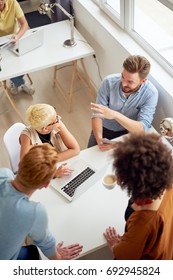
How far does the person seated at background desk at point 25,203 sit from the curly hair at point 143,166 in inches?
15.3

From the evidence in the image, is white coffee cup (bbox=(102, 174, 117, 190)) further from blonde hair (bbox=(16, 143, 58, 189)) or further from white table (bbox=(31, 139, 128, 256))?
blonde hair (bbox=(16, 143, 58, 189))

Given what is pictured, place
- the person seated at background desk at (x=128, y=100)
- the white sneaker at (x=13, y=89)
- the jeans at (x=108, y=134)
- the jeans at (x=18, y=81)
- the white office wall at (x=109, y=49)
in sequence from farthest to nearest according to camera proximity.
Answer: the white sneaker at (x=13, y=89) → the jeans at (x=18, y=81) → the jeans at (x=108, y=134) → the white office wall at (x=109, y=49) → the person seated at background desk at (x=128, y=100)

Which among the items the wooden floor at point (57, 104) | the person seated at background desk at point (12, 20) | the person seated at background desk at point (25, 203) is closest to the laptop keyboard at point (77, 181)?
the person seated at background desk at point (25, 203)

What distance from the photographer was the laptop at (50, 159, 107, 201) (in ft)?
6.92

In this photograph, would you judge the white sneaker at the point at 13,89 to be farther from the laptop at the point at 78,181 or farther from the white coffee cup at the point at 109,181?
the white coffee cup at the point at 109,181

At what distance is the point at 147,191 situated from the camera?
4.80 ft

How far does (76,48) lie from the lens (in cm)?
333

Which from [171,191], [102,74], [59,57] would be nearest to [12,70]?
[59,57]

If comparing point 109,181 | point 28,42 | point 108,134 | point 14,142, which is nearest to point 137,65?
point 108,134

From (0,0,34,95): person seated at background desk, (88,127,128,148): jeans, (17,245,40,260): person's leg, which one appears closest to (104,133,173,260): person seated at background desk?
(17,245,40,260): person's leg

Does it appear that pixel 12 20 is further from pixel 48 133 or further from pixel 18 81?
pixel 48 133

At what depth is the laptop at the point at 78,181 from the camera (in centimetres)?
211

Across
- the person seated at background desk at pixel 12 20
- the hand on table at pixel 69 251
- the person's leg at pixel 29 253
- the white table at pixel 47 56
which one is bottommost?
the person's leg at pixel 29 253

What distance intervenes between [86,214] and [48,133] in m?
0.64
